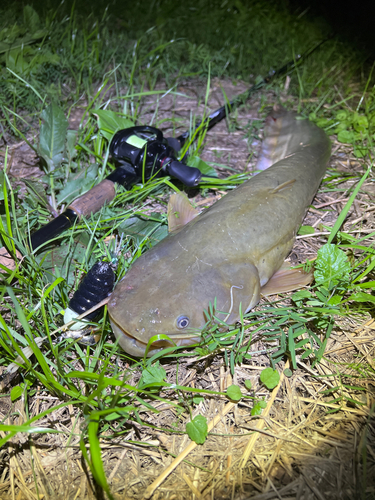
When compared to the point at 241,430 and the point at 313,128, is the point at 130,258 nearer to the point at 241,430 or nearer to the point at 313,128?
the point at 241,430

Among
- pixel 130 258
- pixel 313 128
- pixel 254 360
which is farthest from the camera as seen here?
pixel 313 128

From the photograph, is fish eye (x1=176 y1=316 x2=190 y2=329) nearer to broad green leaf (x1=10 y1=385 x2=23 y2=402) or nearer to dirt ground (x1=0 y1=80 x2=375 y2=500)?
dirt ground (x1=0 y1=80 x2=375 y2=500)

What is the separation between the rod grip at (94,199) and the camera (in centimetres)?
216

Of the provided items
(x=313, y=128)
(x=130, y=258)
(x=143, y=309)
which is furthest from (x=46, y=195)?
(x=313, y=128)

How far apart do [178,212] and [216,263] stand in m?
0.57

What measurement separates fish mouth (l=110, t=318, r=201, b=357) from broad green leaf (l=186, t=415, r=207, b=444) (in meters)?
0.34

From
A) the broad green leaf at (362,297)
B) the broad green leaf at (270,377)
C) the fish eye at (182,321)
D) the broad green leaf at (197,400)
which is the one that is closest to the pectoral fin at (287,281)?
the broad green leaf at (362,297)

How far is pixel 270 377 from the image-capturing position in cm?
166

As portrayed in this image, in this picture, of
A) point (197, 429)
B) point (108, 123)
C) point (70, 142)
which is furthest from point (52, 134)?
point (197, 429)

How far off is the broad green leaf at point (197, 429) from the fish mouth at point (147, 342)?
338 mm

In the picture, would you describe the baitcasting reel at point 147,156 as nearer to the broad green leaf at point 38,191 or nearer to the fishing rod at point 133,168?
the fishing rod at point 133,168

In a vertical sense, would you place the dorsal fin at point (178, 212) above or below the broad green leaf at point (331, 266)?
above

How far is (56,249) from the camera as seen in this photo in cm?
205

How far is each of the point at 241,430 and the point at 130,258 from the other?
1090 millimetres
